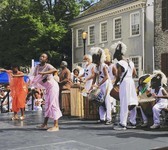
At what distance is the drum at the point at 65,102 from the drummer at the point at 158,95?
323 centimetres

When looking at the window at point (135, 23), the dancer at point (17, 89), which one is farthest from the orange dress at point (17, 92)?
the window at point (135, 23)

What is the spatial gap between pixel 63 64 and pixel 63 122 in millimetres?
2145

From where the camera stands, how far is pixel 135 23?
84.0 ft

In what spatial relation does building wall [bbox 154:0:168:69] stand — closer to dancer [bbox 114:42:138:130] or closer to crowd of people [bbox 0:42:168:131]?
crowd of people [bbox 0:42:168:131]

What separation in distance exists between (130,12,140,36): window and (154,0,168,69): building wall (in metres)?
1.47

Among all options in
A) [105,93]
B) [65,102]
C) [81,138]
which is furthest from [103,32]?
[81,138]

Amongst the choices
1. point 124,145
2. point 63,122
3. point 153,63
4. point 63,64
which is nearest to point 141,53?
point 153,63

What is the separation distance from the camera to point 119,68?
8.12 m

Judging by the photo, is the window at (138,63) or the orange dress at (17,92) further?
the window at (138,63)

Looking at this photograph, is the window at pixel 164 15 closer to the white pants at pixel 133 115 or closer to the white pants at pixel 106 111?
the white pants at pixel 106 111

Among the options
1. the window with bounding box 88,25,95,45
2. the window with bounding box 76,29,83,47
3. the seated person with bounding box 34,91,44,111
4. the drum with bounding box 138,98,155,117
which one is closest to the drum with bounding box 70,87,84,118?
the drum with bounding box 138,98,155,117

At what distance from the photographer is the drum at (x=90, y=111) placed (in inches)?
396

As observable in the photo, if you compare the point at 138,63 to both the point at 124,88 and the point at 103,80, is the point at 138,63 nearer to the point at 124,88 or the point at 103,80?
the point at 103,80

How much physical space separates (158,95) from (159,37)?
53.8 feet
